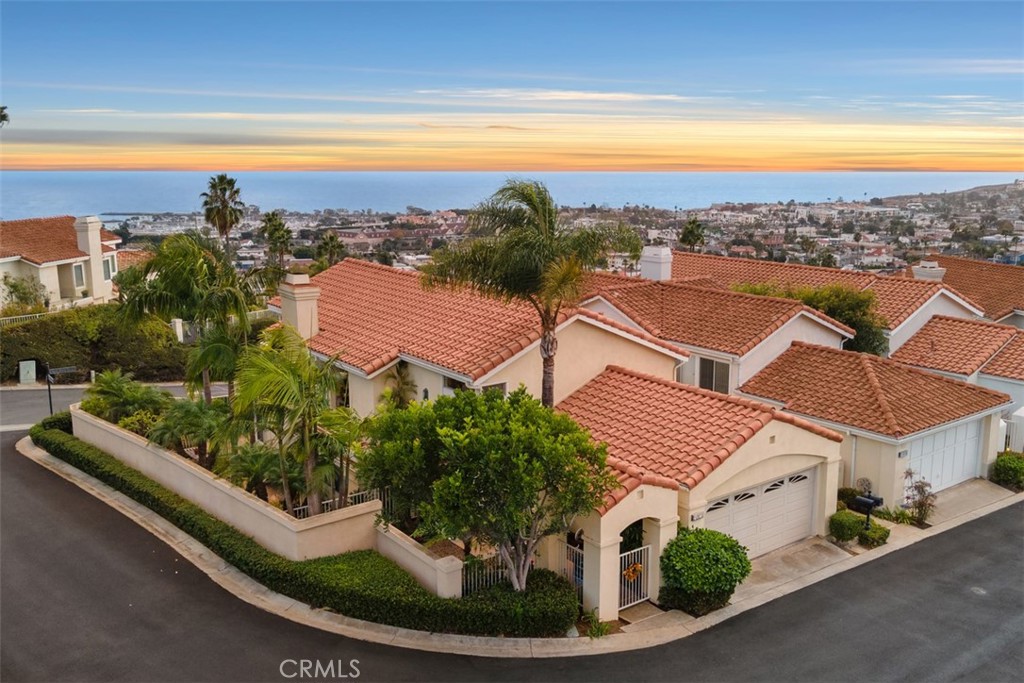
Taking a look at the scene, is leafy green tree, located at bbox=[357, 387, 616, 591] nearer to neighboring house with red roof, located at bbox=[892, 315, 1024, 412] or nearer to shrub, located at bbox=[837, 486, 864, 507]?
shrub, located at bbox=[837, 486, 864, 507]

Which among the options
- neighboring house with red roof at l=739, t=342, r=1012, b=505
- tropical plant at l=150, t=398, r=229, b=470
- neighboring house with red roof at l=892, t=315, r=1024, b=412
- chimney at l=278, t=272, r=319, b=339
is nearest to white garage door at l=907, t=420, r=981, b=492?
neighboring house with red roof at l=739, t=342, r=1012, b=505

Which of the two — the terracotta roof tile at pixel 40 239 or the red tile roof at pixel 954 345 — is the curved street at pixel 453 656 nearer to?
the red tile roof at pixel 954 345

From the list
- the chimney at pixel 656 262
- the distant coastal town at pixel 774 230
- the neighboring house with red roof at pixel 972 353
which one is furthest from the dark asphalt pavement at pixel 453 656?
the distant coastal town at pixel 774 230

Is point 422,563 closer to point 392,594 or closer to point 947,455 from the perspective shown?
point 392,594

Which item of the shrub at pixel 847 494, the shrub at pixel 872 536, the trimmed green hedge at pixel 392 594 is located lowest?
the shrub at pixel 872 536

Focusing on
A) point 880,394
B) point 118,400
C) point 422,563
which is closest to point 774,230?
point 880,394

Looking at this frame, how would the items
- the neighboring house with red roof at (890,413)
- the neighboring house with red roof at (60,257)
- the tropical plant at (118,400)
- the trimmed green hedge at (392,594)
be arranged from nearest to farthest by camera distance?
the trimmed green hedge at (392,594), the neighboring house with red roof at (890,413), the tropical plant at (118,400), the neighboring house with red roof at (60,257)

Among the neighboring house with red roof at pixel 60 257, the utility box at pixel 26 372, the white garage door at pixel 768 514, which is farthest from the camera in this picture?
the neighboring house with red roof at pixel 60 257
